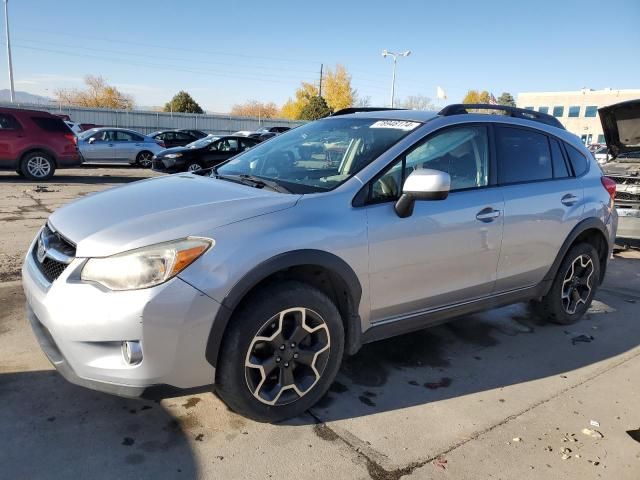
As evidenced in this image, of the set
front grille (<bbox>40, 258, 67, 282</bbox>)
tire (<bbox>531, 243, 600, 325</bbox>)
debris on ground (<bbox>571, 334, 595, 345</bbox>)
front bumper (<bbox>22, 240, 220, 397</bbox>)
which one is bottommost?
debris on ground (<bbox>571, 334, 595, 345</bbox>)

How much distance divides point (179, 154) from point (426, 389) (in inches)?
507

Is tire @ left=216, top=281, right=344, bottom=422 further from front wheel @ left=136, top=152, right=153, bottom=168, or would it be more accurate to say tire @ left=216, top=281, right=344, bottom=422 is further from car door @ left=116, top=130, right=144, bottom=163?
front wheel @ left=136, top=152, right=153, bottom=168

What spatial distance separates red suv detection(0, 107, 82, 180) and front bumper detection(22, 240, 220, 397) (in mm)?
11647

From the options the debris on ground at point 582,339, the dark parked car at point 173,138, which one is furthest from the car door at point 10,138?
the debris on ground at point 582,339

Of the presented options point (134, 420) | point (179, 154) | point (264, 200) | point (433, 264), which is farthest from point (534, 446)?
point (179, 154)

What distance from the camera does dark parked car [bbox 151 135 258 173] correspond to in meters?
14.8

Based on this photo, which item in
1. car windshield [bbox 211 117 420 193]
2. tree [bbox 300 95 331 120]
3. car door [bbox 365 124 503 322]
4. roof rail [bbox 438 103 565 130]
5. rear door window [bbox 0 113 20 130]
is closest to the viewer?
car door [bbox 365 124 503 322]

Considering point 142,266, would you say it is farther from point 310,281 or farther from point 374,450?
point 374,450

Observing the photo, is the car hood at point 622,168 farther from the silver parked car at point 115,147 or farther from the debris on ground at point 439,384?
the silver parked car at point 115,147

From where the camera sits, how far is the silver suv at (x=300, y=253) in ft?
7.86

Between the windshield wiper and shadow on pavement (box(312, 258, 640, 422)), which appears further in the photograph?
shadow on pavement (box(312, 258, 640, 422))

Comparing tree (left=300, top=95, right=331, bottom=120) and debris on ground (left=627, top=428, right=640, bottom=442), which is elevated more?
tree (left=300, top=95, right=331, bottom=120)

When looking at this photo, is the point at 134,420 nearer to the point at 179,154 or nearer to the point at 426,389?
the point at 426,389

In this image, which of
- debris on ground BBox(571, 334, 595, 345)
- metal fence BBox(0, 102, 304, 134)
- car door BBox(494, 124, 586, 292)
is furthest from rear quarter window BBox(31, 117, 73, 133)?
metal fence BBox(0, 102, 304, 134)
